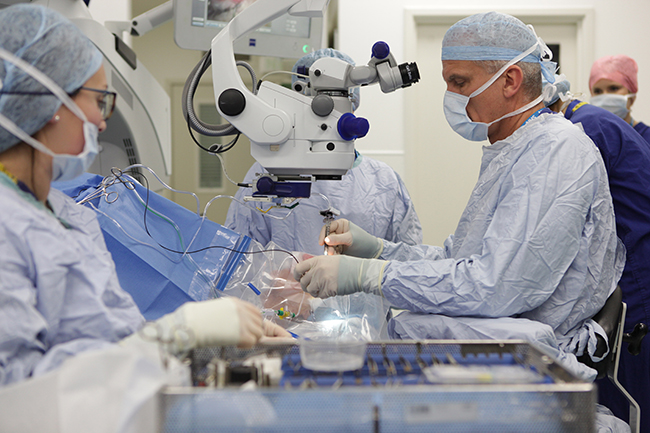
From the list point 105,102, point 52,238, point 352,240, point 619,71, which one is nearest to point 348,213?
point 352,240

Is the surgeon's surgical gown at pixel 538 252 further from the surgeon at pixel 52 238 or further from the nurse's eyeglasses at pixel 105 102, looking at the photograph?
the nurse's eyeglasses at pixel 105 102

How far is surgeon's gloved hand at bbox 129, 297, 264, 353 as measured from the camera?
80 cm

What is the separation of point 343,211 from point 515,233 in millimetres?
800

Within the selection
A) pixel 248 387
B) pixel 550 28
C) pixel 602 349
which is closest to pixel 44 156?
pixel 248 387

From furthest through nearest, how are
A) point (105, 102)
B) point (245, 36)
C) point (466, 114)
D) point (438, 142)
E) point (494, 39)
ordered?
point (438, 142) → point (245, 36) → point (466, 114) → point (494, 39) → point (105, 102)

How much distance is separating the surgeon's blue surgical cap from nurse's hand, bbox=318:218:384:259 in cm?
93

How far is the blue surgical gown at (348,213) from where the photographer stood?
6.35ft

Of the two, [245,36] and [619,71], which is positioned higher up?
[619,71]

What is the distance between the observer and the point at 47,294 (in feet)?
2.68

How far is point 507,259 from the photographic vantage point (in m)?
1.27

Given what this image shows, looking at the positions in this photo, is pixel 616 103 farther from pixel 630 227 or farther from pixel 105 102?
pixel 105 102

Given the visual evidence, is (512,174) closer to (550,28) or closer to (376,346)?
(376,346)

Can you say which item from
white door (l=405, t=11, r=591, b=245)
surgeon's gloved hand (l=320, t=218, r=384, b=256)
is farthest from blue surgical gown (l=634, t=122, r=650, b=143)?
surgeon's gloved hand (l=320, t=218, r=384, b=256)

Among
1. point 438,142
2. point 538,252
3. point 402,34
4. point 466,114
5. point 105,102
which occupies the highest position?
point 402,34
